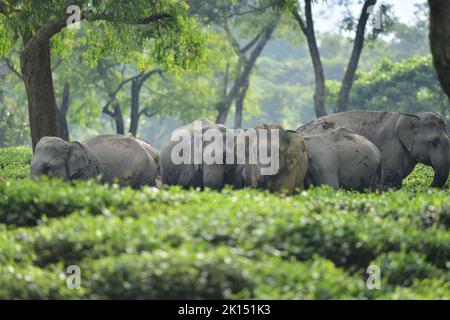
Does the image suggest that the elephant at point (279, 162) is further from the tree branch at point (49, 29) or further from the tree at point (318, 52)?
the tree at point (318, 52)

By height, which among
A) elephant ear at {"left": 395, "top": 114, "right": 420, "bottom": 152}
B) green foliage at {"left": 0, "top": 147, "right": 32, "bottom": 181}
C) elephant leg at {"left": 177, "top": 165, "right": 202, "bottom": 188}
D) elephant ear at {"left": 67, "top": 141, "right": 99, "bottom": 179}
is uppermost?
elephant ear at {"left": 395, "top": 114, "right": 420, "bottom": 152}

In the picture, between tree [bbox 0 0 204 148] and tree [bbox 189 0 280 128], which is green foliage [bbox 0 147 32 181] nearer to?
tree [bbox 0 0 204 148]

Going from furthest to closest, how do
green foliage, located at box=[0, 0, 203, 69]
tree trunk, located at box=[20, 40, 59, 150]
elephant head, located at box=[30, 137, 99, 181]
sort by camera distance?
tree trunk, located at box=[20, 40, 59, 150], green foliage, located at box=[0, 0, 203, 69], elephant head, located at box=[30, 137, 99, 181]

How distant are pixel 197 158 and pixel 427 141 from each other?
4.98m

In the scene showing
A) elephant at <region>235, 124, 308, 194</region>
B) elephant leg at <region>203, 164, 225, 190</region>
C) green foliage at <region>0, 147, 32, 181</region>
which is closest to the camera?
elephant at <region>235, 124, 308, 194</region>

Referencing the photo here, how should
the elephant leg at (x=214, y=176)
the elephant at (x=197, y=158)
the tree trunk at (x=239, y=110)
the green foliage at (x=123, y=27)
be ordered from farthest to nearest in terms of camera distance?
the tree trunk at (x=239, y=110)
the green foliage at (x=123, y=27)
the elephant at (x=197, y=158)
the elephant leg at (x=214, y=176)

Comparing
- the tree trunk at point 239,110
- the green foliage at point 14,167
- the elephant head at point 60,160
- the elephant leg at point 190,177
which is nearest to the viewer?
the elephant head at point 60,160

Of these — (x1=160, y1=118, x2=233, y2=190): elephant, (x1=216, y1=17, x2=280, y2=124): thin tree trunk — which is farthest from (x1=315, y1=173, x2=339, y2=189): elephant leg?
(x1=216, y1=17, x2=280, y2=124): thin tree trunk

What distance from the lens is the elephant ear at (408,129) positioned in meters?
22.8

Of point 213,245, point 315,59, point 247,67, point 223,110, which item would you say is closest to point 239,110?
point 223,110

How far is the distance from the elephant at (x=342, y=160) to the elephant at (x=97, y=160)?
3.33m

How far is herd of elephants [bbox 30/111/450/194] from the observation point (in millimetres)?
19125

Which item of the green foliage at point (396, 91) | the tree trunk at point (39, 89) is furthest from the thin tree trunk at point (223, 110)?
the tree trunk at point (39, 89)

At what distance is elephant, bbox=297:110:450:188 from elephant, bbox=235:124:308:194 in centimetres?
373
